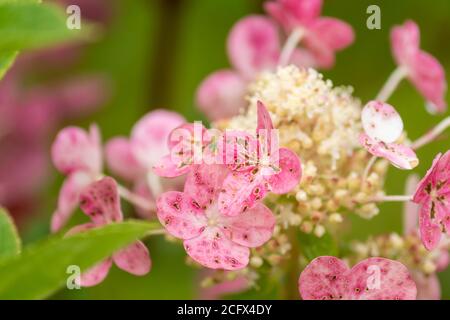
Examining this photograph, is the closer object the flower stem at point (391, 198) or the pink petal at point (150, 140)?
the flower stem at point (391, 198)

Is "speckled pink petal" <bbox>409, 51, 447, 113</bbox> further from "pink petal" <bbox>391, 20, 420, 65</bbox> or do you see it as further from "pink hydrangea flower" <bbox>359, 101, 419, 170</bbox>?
"pink hydrangea flower" <bbox>359, 101, 419, 170</bbox>

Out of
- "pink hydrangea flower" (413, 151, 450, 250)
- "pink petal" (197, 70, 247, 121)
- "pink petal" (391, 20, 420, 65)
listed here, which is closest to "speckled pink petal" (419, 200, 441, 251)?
"pink hydrangea flower" (413, 151, 450, 250)

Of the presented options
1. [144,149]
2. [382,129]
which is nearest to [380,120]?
[382,129]

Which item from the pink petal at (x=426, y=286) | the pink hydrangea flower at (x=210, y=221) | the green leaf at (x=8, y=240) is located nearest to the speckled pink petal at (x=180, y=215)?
the pink hydrangea flower at (x=210, y=221)

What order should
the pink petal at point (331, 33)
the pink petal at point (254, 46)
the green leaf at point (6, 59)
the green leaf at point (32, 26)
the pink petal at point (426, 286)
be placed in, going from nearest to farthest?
1. the green leaf at point (32, 26)
2. the green leaf at point (6, 59)
3. the pink petal at point (426, 286)
4. the pink petal at point (331, 33)
5. the pink petal at point (254, 46)

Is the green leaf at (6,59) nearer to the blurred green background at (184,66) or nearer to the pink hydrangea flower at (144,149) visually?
the pink hydrangea flower at (144,149)
